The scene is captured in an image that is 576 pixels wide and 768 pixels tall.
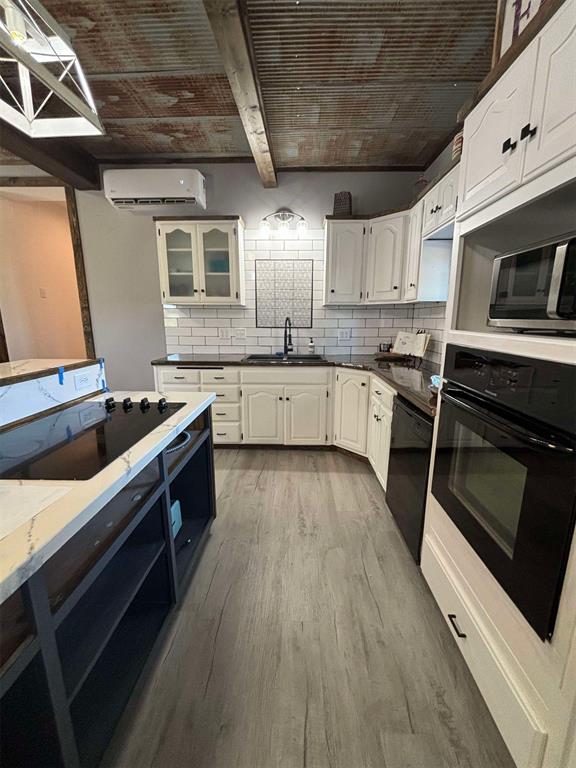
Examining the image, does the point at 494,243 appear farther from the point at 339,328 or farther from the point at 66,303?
the point at 66,303

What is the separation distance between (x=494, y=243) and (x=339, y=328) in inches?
84.6

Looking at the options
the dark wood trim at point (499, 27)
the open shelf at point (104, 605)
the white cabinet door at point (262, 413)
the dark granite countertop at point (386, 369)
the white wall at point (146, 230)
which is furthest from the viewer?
the white wall at point (146, 230)

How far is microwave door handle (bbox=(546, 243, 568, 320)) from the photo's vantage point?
2.45 ft

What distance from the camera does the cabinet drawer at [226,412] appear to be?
121 inches

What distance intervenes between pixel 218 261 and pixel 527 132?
2.61 metres

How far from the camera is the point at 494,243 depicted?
1217mm

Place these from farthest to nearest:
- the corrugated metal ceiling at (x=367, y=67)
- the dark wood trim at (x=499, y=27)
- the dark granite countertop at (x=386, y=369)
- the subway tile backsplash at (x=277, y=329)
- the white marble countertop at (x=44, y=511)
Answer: the subway tile backsplash at (x=277, y=329) → the dark granite countertop at (x=386, y=369) → the corrugated metal ceiling at (x=367, y=67) → the dark wood trim at (x=499, y=27) → the white marble countertop at (x=44, y=511)

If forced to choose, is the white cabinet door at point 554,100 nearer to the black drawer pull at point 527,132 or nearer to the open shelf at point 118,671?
the black drawer pull at point 527,132

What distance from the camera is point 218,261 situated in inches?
120

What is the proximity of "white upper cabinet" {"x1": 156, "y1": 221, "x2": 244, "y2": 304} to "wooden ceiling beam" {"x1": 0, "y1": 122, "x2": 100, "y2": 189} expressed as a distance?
0.83 meters

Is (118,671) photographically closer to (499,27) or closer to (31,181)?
(499,27)

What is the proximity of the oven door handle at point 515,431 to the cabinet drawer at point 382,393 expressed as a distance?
884 millimetres

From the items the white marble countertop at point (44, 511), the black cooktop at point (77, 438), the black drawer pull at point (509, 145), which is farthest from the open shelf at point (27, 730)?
the black drawer pull at point (509, 145)

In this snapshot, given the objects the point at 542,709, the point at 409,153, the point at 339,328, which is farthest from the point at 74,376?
the point at 409,153
